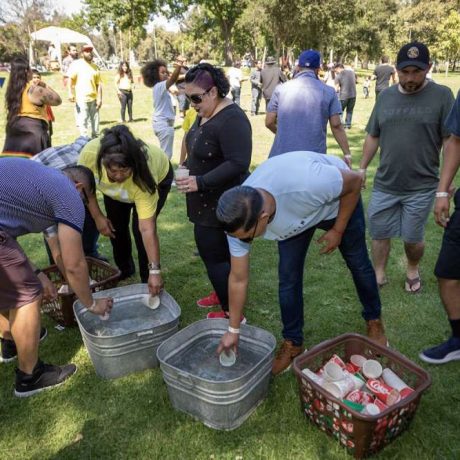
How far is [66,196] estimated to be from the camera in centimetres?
225

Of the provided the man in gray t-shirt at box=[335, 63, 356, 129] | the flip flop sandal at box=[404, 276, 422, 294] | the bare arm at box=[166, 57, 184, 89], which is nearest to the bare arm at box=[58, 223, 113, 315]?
the flip flop sandal at box=[404, 276, 422, 294]

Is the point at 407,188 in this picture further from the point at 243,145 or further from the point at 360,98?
the point at 360,98

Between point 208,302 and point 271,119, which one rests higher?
point 271,119

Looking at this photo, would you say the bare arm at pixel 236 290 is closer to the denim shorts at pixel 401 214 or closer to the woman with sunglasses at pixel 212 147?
the woman with sunglasses at pixel 212 147

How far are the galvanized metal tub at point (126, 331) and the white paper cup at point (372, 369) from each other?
3.60 feet

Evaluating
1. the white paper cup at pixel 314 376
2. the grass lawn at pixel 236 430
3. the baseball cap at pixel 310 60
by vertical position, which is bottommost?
the grass lawn at pixel 236 430

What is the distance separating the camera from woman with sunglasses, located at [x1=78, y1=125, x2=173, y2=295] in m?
2.66

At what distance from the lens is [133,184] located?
2867mm

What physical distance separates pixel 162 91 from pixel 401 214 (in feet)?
14.1

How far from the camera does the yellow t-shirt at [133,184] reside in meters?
2.92

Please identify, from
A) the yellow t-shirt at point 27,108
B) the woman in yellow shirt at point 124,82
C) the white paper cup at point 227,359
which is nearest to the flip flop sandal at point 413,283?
the white paper cup at point 227,359

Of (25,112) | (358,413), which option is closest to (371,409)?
(358,413)

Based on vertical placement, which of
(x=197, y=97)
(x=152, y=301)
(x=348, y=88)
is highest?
(x=197, y=97)

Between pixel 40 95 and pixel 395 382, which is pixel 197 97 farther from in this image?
pixel 40 95
